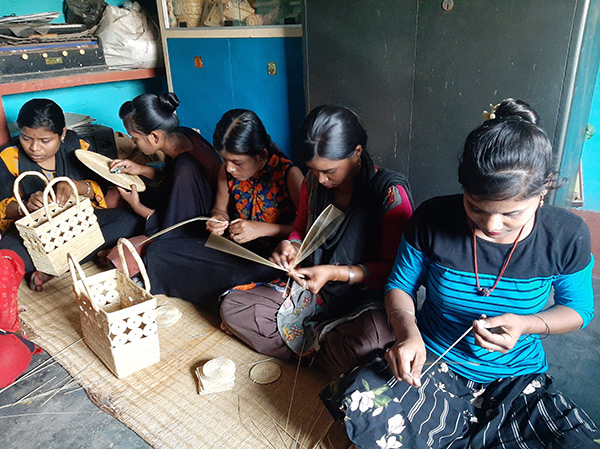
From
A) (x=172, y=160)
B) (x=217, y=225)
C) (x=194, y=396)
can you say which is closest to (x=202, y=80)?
(x=172, y=160)

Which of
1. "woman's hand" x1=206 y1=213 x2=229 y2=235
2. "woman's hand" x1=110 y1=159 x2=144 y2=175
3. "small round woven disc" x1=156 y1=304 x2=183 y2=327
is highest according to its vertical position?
"woman's hand" x1=110 y1=159 x2=144 y2=175

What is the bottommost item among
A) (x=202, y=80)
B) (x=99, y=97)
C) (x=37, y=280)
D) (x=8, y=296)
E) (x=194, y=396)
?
(x=194, y=396)

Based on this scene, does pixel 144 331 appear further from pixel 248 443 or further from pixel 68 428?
pixel 248 443

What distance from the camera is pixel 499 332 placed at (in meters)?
1.23

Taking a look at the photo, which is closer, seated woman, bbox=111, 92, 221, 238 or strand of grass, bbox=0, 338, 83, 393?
strand of grass, bbox=0, 338, 83, 393

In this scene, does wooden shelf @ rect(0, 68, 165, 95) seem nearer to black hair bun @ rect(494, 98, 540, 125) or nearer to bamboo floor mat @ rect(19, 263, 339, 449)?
bamboo floor mat @ rect(19, 263, 339, 449)

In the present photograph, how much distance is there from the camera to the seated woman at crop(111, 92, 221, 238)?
100 inches

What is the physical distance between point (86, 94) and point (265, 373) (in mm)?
3392

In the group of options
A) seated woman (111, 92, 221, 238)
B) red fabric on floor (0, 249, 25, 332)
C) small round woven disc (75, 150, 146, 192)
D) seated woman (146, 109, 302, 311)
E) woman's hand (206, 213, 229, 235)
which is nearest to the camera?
red fabric on floor (0, 249, 25, 332)

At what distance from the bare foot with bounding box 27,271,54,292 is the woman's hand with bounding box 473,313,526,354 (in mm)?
2319

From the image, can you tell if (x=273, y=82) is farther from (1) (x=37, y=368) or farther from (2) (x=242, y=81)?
(1) (x=37, y=368)

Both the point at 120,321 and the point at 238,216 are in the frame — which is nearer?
the point at 120,321

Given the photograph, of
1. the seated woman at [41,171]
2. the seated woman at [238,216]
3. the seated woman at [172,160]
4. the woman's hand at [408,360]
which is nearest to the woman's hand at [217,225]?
the seated woman at [238,216]

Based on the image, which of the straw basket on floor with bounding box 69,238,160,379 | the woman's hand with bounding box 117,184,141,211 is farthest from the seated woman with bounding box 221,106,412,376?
the woman's hand with bounding box 117,184,141,211
